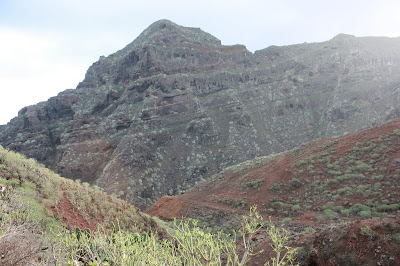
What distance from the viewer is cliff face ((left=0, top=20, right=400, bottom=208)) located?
43812mm

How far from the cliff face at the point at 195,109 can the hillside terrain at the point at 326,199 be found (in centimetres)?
1426

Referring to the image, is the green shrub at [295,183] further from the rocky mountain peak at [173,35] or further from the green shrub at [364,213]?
the rocky mountain peak at [173,35]

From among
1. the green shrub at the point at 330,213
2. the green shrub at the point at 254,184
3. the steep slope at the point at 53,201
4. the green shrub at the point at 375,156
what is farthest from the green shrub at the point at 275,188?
the steep slope at the point at 53,201

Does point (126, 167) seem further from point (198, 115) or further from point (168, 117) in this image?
point (198, 115)

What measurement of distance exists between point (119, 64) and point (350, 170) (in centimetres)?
5631

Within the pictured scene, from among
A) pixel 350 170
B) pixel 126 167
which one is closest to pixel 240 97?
pixel 126 167

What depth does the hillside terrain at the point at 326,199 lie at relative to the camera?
9.51 meters

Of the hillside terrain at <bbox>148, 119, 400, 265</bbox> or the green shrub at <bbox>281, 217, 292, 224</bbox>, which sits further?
the green shrub at <bbox>281, 217, 292, 224</bbox>

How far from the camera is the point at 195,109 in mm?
53188

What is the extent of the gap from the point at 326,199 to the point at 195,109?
120ft

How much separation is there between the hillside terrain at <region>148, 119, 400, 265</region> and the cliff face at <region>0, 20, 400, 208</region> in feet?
46.8

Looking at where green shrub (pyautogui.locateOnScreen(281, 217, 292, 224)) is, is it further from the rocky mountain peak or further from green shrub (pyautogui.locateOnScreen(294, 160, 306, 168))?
the rocky mountain peak

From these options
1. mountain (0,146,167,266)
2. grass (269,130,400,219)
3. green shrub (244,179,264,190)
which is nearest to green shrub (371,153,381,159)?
grass (269,130,400,219)

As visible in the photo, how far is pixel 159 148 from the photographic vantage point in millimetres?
46375
